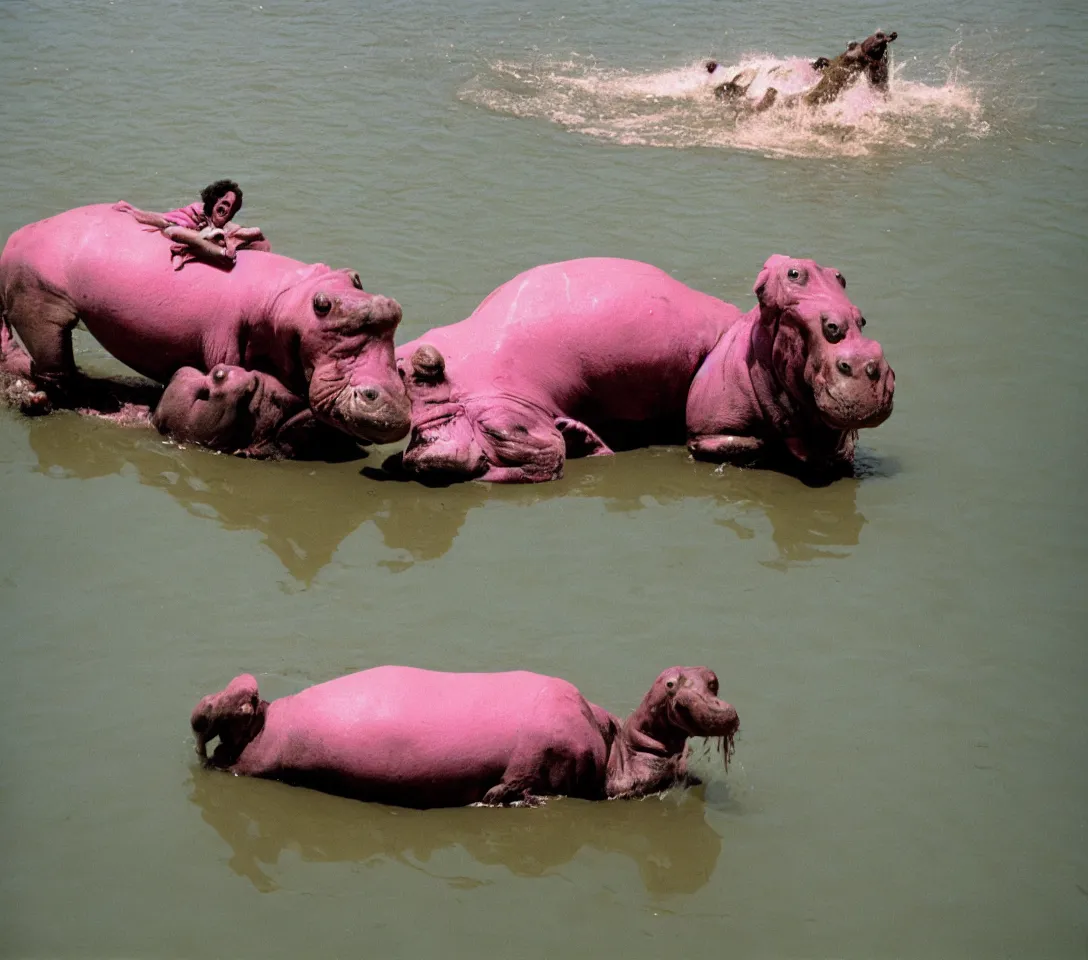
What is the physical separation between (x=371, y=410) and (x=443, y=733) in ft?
10.4

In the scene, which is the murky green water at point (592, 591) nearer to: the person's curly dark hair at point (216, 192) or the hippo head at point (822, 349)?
the hippo head at point (822, 349)

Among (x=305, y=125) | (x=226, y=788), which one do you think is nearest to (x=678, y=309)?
(x=226, y=788)

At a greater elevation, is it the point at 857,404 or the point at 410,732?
the point at 857,404

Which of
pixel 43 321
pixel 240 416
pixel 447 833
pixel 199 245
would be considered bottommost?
pixel 447 833

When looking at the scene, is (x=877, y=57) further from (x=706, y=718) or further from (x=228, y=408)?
(x=706, y=718)

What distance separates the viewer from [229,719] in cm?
655

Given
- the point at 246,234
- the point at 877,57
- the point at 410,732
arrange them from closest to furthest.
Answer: the point at 410,732 → the point at 246,234 → the point at 877,57

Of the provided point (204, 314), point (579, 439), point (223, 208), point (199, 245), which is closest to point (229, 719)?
point (204, 314)

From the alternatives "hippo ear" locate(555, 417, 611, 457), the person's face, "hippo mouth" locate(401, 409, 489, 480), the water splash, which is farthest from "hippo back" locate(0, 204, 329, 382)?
the water splash

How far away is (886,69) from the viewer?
1590cm

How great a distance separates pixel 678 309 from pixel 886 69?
7223 millimetres

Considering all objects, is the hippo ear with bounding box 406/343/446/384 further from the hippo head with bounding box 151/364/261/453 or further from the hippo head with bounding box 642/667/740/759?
the hippo head with bounding box 642/667/740/759

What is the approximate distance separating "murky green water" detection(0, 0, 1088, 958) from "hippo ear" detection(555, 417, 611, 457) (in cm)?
19

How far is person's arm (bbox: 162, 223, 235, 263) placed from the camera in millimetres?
9695
